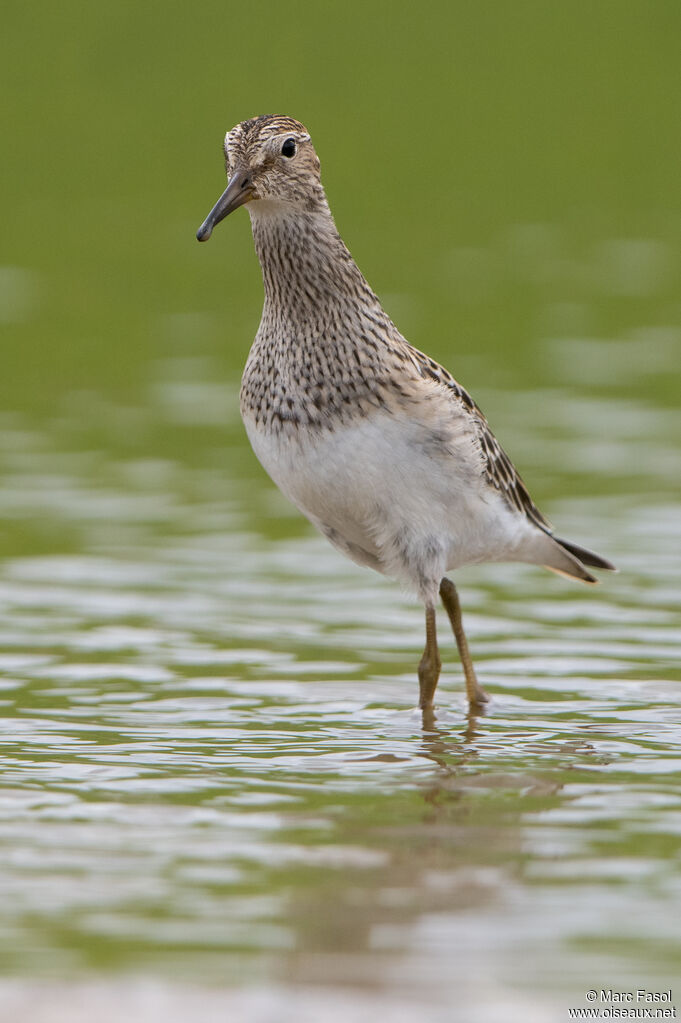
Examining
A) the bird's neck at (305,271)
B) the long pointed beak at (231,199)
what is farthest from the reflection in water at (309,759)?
the long pointed beak at (231,199)

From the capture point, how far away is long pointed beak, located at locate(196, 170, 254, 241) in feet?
29.2

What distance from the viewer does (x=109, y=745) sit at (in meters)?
9.06

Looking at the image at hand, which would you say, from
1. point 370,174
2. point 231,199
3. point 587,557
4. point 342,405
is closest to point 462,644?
point 587,557

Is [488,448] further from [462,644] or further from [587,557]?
[587,557]

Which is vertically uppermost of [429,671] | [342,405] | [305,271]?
[305,271]

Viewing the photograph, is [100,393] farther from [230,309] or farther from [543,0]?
[543,0]

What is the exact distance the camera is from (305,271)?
9.53 m

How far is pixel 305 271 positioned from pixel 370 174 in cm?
1590

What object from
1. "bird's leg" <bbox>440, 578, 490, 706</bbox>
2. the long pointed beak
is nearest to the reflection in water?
"bird's leg" <bbox>440, 578, 490, 706</bbox>

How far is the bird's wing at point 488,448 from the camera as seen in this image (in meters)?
9.78

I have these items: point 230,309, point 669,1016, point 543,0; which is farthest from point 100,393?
point 543,0

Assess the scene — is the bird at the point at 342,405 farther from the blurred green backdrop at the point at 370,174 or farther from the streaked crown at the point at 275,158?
the blurred green backdrop at the point at 370,174

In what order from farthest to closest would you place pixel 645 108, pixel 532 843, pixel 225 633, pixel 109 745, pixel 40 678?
pixel 645 108 → pixel 225 633 → pixel 40 678 → pixel 109 745 → pixel 532 843

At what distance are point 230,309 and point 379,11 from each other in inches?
409
